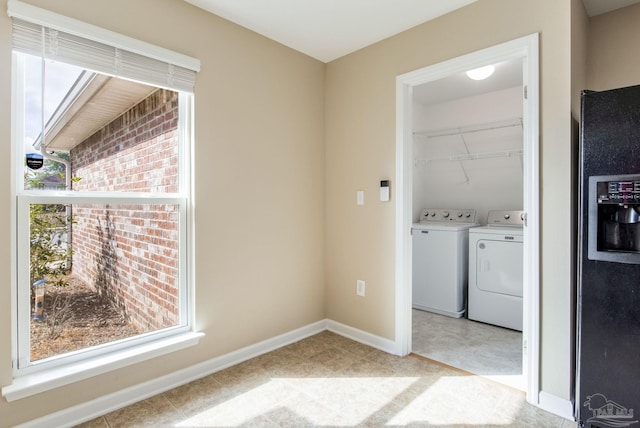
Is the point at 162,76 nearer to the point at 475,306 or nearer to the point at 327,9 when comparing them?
the point at 327,9

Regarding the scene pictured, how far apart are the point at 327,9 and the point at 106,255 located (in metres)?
2.04

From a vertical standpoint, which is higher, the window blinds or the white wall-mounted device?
the window blinds

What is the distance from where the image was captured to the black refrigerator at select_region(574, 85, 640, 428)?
156cm

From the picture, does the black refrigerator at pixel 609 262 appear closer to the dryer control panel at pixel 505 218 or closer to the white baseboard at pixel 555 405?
the white baseboard at pixel 555 405

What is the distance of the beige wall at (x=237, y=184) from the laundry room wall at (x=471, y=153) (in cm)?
174

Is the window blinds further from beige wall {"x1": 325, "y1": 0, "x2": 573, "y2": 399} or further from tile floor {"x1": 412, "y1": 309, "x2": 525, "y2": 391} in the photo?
tile floor {"x1": 412, "y1": 309, "x2": 525, "y2": 391}

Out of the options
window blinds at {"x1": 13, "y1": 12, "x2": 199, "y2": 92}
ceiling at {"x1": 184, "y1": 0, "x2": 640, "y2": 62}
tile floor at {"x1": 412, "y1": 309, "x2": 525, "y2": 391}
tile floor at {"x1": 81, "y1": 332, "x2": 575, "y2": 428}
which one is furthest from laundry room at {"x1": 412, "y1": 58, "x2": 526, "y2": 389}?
window blinds at {"x1": 13, "y1": 12, "x2": 199, "y2": 92}

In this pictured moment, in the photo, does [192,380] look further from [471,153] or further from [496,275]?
[471,153]

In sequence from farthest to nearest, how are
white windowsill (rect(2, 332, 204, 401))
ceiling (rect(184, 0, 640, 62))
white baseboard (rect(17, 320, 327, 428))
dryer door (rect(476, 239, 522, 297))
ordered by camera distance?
dryer door (rect(476, 239, 522, 297)) < ceiling (rect(184, 0, 640, 62)) < white baseboard (rect(17, 320, 327, 428)) < white windowsill (rect(2, 332, 204, 401))

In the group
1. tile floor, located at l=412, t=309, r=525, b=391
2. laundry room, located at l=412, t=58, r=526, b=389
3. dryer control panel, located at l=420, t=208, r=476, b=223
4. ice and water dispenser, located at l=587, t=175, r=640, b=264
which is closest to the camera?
ice and water dispenser, located at l=587, t=175, r=640, b=264

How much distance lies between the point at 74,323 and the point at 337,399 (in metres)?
1.52

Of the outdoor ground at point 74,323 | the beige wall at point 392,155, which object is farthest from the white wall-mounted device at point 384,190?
the outdoor ground at point 74,323

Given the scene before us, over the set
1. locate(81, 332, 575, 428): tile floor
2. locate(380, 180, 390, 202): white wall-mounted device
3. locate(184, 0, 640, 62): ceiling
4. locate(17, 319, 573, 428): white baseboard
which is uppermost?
locate(184, 0, 640, 62): ceiling

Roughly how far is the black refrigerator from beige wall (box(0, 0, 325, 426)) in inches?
76.0
